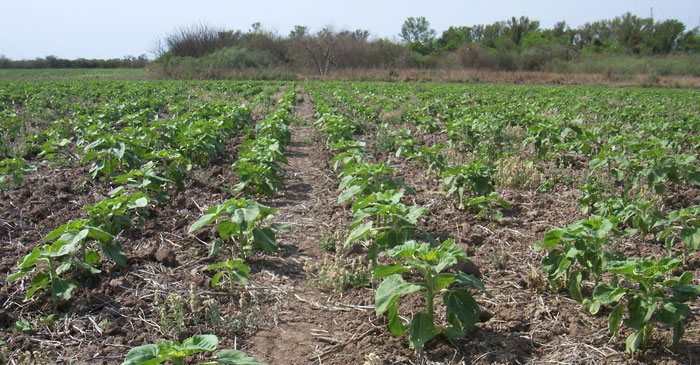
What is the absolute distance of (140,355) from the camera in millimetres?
2258

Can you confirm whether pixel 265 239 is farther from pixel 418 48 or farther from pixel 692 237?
pixel 418 48

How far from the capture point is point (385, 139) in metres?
9.38

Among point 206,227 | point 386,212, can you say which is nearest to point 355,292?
point 386,212

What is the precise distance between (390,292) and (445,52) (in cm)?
5845

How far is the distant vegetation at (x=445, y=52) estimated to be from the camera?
45875 millimetres

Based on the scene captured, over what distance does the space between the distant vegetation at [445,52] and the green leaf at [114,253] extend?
125 ft

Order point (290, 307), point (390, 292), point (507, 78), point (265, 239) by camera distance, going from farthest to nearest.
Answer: point (507, 78) < point (265, 239) < point (290, 307) < point (390, 292)

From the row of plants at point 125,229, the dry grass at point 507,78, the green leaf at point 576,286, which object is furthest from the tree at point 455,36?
the green leaf at point 576,286

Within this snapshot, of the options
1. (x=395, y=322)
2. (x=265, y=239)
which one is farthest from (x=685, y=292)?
(x=265, y=239)

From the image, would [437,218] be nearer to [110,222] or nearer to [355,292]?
[355,292]

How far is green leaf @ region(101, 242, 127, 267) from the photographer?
3.79m

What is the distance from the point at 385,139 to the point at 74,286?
21.7ft

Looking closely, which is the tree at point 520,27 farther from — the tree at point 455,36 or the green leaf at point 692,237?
the green leaf at point 692,237

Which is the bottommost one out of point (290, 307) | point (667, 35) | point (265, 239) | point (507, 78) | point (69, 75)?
point (290, 307)
